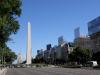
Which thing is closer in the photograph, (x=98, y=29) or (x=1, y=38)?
(x=1, y=38)

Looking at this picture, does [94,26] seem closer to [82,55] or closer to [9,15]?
[82,55]

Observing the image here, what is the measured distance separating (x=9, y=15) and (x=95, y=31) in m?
158

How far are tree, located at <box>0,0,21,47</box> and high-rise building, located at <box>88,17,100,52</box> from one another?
487 ft

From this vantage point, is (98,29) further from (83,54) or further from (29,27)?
(29,27)

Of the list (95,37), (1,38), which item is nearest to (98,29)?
(95,37)

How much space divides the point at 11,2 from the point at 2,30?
7413 millimetres

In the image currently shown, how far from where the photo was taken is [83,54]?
6284 inches

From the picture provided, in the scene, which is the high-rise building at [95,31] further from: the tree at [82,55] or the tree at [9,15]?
the tree at [9,15]

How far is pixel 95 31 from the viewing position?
182500 millimetres

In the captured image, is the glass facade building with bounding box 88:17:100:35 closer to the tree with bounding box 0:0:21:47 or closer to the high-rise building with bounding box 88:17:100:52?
the high-rise building with bounding box 88:17:100:52

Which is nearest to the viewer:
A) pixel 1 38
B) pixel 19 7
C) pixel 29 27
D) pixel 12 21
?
pixel 19 7

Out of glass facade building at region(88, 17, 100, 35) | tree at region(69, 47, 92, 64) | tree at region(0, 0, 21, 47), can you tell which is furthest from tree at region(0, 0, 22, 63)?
glass facade building at region(88, 17, 100, 35)

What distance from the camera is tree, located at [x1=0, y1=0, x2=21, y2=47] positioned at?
22.6 meters

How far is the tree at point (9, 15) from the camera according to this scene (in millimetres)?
22634
